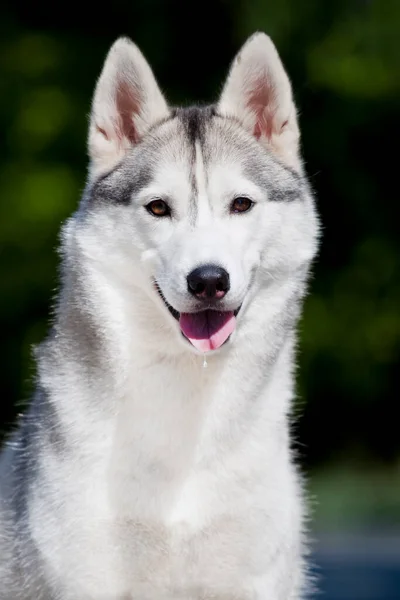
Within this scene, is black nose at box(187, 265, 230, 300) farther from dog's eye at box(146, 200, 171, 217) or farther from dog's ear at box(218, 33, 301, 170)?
dog's ear at box(218, 33, 301, 170)

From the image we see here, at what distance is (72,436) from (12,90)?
35.7 ft

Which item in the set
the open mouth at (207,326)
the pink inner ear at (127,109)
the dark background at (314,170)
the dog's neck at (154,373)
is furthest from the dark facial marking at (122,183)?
the dark background at (314,170)

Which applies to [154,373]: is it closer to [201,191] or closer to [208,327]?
[208,327]

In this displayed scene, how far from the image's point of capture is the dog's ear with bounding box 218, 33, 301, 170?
17.5 ft

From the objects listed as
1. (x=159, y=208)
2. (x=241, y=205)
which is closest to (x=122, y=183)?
(x=159, y=208)

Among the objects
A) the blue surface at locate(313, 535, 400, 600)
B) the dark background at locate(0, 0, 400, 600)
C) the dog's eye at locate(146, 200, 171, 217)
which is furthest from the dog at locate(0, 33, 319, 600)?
the dark background at locate(0, 0, 400, 600)

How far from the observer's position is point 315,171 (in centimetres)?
1516

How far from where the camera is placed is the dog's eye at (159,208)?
496cm

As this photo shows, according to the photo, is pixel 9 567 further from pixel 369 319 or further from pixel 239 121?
pixel 369 319

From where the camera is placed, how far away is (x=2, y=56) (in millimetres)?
15531

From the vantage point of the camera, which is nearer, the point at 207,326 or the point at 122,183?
the point at 207,326

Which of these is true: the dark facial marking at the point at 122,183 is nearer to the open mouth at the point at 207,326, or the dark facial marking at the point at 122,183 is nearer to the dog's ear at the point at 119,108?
the dog's ear at the point at 119,108

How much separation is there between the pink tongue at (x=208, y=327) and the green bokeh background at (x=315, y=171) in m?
9.87

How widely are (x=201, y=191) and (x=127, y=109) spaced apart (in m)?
0.61
